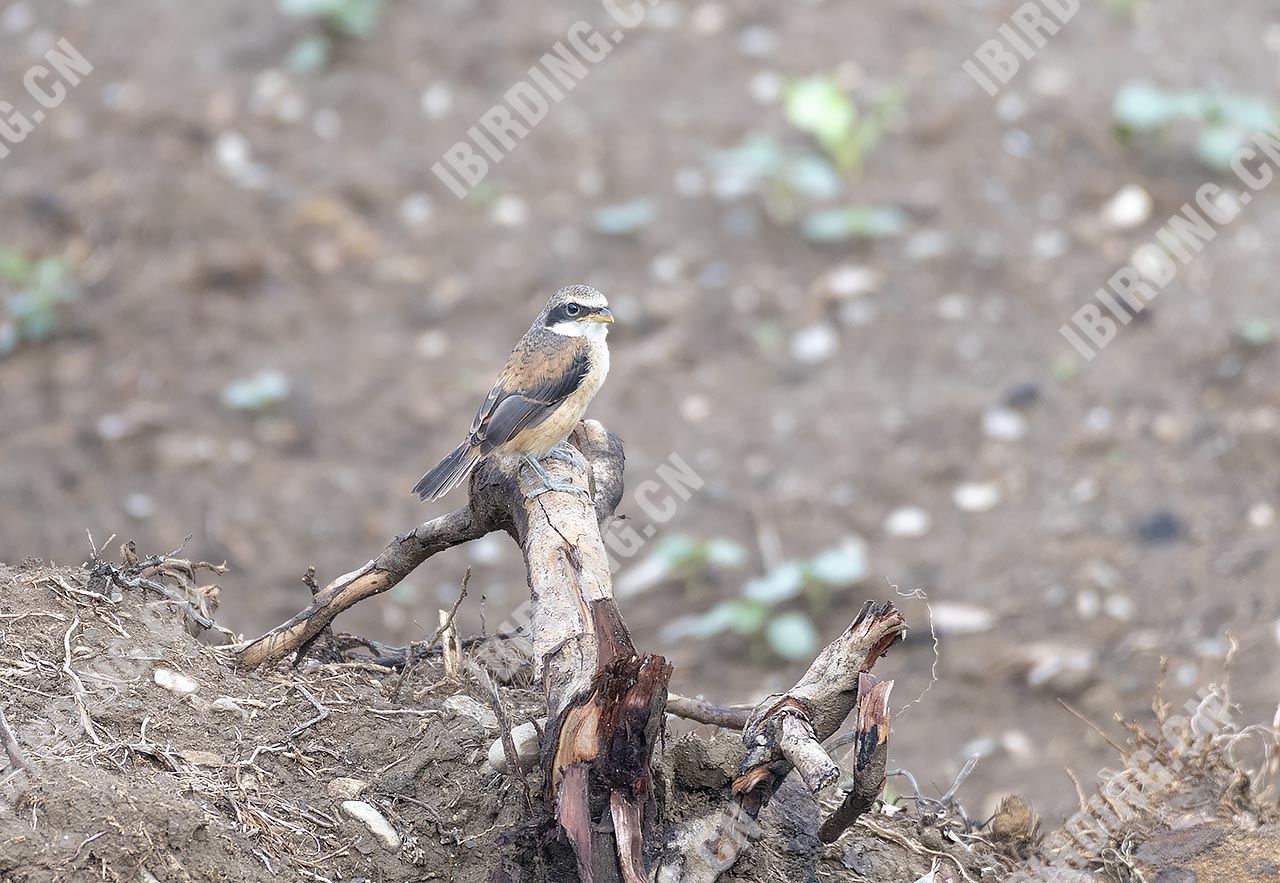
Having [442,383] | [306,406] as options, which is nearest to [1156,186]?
[442,383]

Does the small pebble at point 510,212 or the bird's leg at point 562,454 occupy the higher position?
the bird's leg at point 562,454

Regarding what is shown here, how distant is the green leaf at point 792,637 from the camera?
23.5 feet

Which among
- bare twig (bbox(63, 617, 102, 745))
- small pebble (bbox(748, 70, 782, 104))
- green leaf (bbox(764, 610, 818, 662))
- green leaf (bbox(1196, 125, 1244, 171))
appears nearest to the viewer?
bare twig (bbox(63, 617, 102, 745))

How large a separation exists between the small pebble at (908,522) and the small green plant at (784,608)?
0.57 meters

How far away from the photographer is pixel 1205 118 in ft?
32.9

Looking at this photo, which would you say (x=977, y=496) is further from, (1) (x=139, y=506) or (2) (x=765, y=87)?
(1) (x=139, y=506)

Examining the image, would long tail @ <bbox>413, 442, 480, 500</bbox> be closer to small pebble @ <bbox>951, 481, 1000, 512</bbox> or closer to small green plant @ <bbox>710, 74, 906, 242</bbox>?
small pebble @ <bbox>951, 481, 1000, 512</bbox>

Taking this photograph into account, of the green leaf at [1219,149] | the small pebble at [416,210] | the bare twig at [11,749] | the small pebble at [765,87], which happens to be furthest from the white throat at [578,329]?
the green leaf at [1219,149]

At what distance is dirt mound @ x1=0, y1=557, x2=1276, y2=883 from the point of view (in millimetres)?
3348

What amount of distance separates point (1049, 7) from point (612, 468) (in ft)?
27.7

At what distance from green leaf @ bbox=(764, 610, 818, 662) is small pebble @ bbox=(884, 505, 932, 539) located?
1.03 metres

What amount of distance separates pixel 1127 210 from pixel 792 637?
466 centimetres

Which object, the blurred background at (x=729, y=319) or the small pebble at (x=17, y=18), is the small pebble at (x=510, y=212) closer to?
the blurred background at (x=729, y=319)

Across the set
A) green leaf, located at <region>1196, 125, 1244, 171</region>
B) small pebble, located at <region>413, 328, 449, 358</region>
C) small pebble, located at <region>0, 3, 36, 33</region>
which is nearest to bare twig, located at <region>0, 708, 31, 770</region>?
small pebble, located at <region>413, 328, 449, 358</region>
